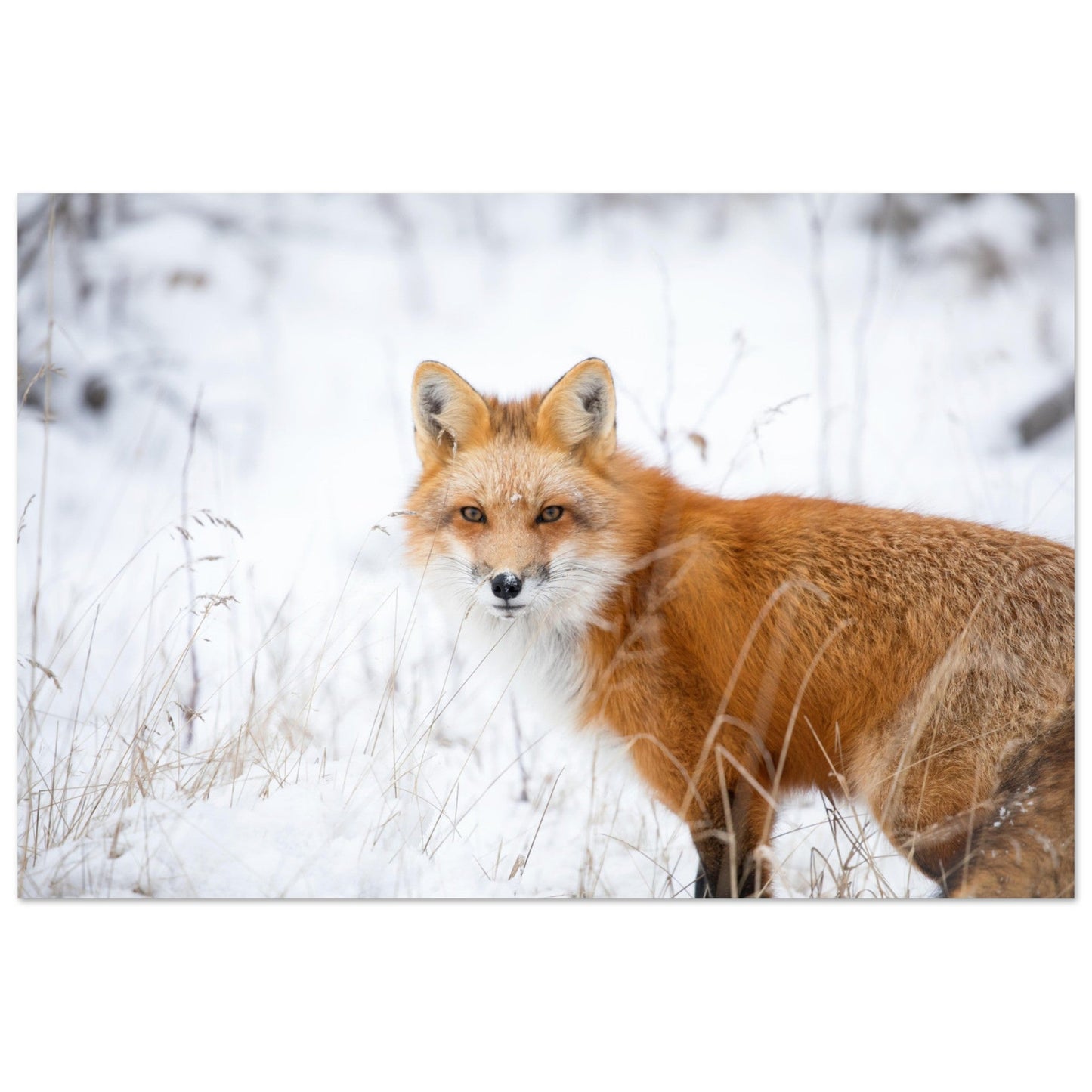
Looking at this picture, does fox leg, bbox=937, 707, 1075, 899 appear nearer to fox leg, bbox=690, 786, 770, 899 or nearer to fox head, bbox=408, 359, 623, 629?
fox leg, bbox=690, 786, 770, 899

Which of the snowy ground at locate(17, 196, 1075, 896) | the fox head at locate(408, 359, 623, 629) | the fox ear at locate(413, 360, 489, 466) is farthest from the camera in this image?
the snowy ground at locate(17, 196, 1075, 896)

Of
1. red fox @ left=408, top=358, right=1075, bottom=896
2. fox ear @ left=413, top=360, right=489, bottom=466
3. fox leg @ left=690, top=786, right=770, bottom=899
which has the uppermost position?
fox ear @ left=413, top=360, right=489, bottom=466

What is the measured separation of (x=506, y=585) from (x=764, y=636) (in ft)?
2.49

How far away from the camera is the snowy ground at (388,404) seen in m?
3.21

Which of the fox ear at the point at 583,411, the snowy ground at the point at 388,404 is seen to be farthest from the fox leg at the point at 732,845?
the fox ear at the point at 583,411

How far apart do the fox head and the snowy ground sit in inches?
8.0

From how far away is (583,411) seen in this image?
3.05 m

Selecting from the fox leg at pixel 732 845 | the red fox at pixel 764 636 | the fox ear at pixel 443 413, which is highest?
the fox ear at pixel 443 413

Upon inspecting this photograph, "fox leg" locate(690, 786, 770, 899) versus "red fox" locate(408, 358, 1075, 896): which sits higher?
"red fox" locate(408, 358, 1075, 896)

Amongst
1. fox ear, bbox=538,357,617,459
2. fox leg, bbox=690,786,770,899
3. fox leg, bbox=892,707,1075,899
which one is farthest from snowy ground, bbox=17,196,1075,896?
fox leg, bbox=892,707,1075,899

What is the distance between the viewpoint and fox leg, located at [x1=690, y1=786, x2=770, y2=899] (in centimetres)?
282

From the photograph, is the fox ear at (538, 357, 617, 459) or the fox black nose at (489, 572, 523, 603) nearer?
the fox black nose at (489, 572, 523, 603)

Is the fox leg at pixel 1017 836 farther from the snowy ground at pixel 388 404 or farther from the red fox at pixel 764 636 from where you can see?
the snowy ground at pixel 388 404
